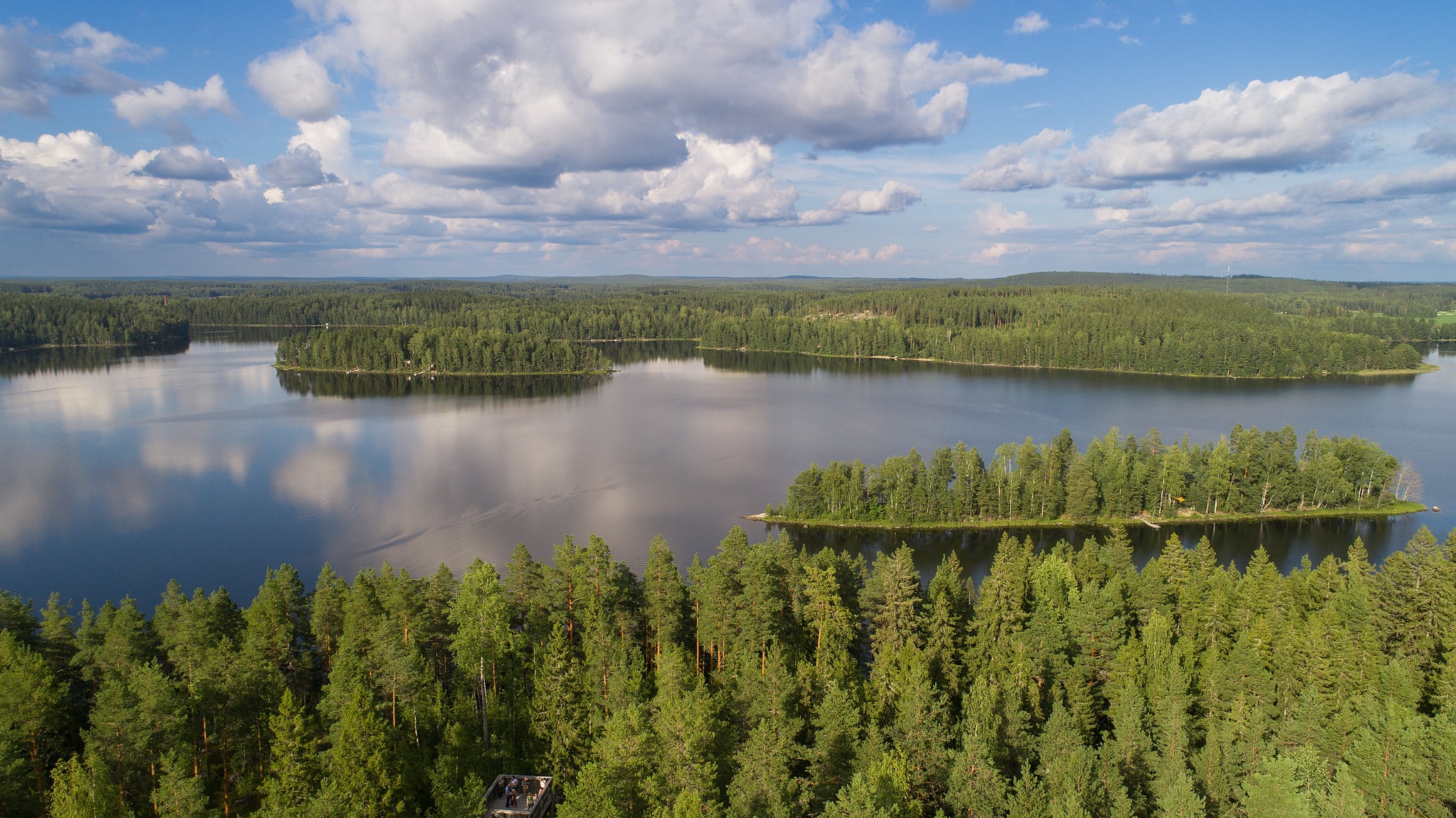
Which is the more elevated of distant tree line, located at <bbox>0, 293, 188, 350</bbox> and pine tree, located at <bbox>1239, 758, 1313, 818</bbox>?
distant tree line, located at <bbox>0, 293, 188, 350</bbox>

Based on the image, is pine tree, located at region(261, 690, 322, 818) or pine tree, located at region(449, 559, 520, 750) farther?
pine tree, located at region(449, 559, 520, 750)

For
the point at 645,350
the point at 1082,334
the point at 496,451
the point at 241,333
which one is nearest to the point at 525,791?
the point at 496,451

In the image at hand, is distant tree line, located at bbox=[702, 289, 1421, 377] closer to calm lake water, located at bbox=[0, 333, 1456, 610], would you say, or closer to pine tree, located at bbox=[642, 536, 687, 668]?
calm lake water, located at bbox=[0, 333, 1456, 610]

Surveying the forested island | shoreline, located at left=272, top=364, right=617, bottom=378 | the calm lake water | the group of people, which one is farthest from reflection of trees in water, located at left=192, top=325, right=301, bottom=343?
the group of people

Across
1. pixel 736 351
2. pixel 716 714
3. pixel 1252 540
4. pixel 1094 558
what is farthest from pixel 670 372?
pixel 716 714

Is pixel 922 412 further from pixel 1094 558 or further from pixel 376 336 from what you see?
pixel 376 336
